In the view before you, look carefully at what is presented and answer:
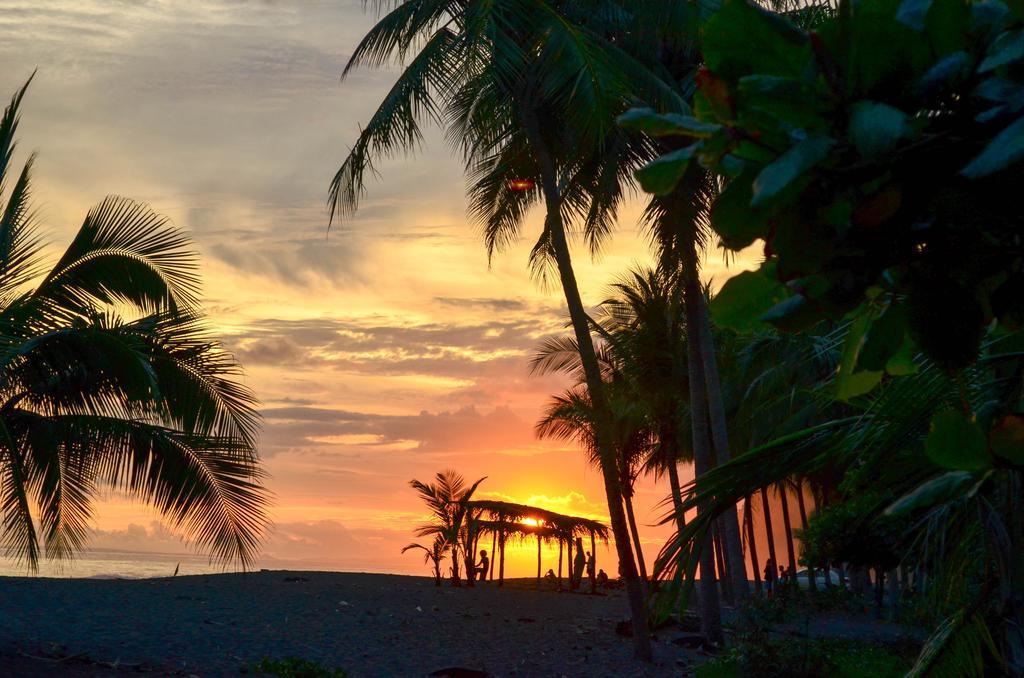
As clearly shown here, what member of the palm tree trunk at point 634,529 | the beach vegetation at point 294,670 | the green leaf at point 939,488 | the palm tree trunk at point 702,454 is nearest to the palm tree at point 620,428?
the palm tree trunk at point 634,529

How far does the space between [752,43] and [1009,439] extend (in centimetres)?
79

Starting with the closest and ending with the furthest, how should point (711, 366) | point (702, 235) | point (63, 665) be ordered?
point (63, 665) < point (702, 235) < point (711, 366)

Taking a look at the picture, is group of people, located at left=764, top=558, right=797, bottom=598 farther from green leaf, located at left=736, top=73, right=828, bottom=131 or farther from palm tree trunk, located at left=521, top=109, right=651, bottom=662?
green leaf, located at left=736, top=73, right=828, bottom=131

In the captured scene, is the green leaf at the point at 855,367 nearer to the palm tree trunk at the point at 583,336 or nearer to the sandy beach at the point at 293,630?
the sandy beach at the point at 293,630

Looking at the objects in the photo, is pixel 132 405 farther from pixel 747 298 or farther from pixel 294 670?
pixel 747 298

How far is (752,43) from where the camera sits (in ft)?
4.88

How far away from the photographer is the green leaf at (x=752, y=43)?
4.82 ft

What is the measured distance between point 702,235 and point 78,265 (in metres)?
10.3

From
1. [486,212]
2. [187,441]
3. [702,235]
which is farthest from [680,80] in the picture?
[187,441]

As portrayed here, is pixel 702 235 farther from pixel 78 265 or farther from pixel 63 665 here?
pixel 63 665

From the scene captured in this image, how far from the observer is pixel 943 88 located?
4.81ft

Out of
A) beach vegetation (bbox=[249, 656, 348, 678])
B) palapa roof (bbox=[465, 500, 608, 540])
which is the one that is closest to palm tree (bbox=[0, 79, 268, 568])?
beach vegetation (bbox=[249, 656, 348, 678])

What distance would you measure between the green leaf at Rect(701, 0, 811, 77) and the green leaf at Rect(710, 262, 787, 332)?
1.37 feet

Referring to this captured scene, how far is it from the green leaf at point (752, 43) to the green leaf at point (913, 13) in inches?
5.4
